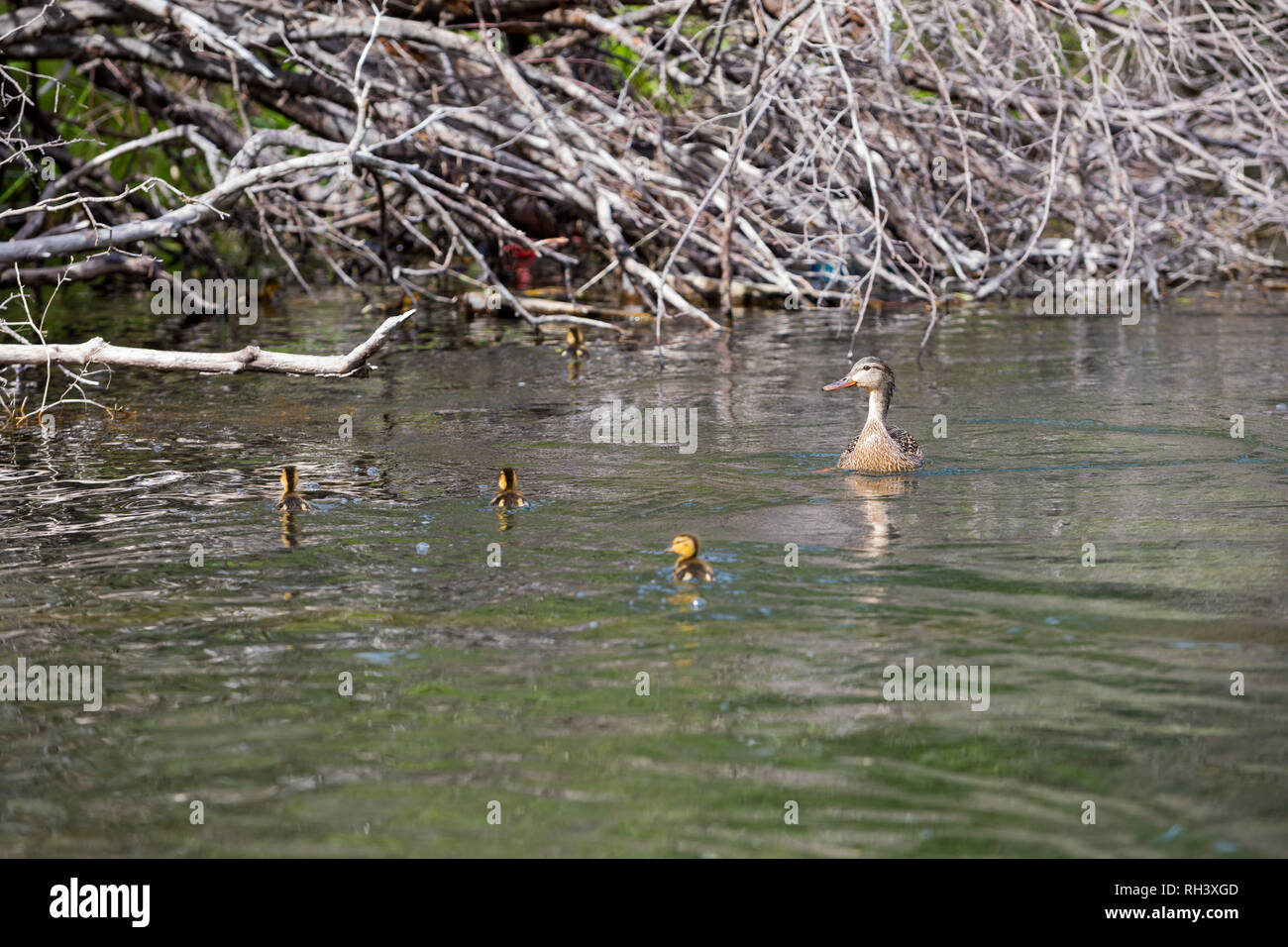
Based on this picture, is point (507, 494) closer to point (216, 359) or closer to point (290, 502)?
point (290, 502)

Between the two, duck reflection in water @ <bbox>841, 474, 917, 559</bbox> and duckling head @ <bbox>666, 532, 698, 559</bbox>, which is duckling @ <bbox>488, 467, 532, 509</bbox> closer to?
duckling head @ <bbox>666, 532, 698, 559</bbox>

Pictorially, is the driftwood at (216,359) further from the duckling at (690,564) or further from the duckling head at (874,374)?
the duckling head at (874,374)

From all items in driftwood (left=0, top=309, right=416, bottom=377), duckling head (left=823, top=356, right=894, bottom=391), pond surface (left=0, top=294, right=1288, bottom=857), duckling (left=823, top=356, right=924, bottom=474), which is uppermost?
driftwood (left=0, top=309, right=416, bottom=377)

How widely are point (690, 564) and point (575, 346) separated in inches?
316

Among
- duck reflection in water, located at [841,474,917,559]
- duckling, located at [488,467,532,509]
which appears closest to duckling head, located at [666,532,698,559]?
duck reflection in water, located at [841,474,917,559]

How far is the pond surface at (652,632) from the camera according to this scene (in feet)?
15.9

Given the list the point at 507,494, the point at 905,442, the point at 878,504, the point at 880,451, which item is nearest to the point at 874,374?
the point at 905,442

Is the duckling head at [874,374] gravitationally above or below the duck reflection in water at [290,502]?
above

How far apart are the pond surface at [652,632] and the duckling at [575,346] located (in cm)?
319

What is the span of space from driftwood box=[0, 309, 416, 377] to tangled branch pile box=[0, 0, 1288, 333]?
3376 mm

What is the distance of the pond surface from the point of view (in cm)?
485

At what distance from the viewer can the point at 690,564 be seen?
693 centimetres

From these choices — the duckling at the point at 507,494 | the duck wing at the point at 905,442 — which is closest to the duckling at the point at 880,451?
the duck wing at the point at 905,442

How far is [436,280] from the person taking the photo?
69.8 ft
